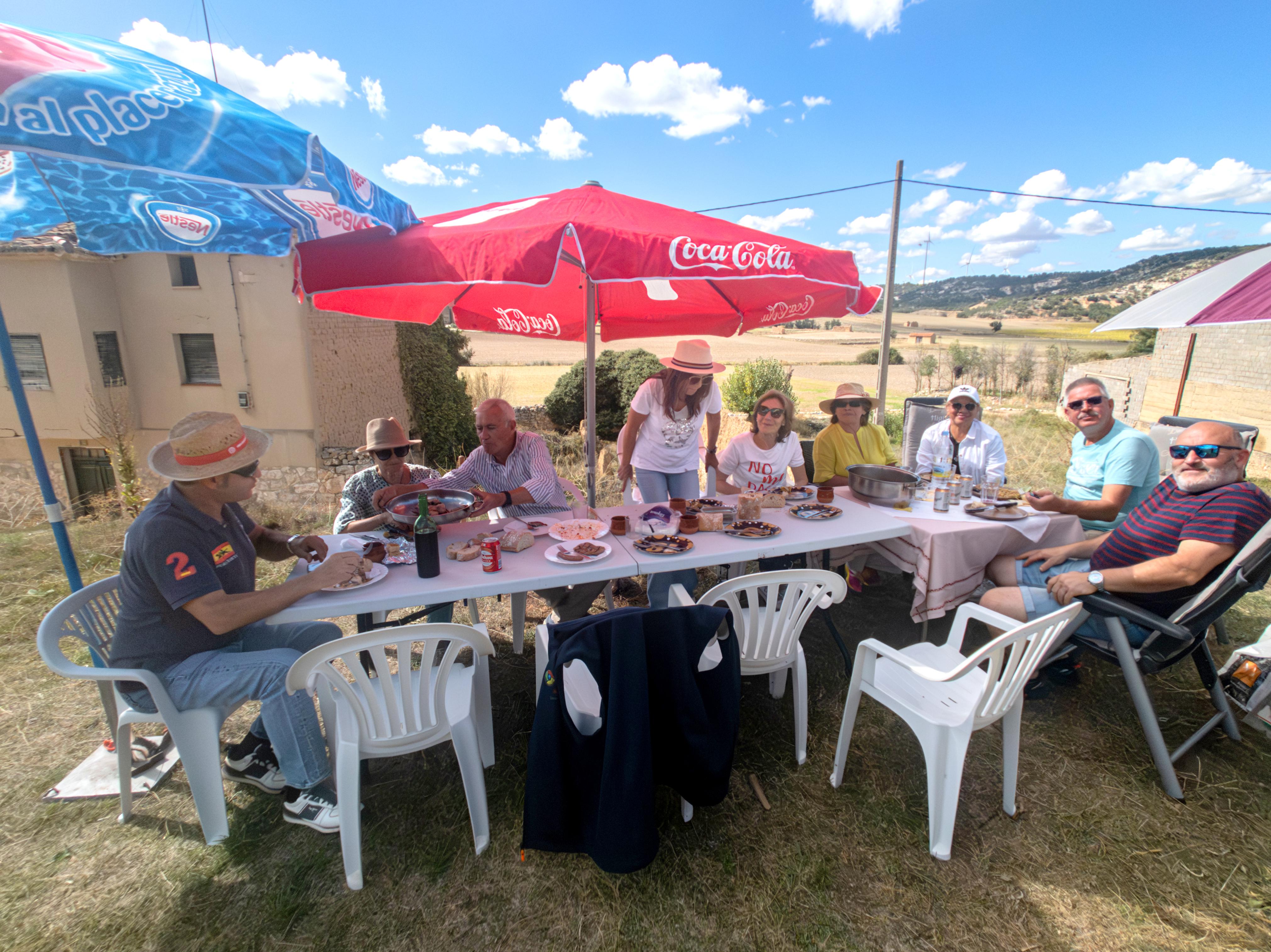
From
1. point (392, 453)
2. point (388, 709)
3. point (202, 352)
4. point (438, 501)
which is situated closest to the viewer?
point (388, 709)

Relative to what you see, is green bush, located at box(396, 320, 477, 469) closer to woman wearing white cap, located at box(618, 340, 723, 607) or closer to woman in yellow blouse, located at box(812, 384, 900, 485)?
woman wearing white cap, located at box(618, 340, 723, 607)

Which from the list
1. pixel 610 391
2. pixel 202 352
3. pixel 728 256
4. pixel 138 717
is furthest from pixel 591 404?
pixel 202 352

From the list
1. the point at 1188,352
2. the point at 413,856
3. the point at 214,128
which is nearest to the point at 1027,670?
the point at 413,856

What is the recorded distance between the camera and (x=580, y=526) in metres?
3.17

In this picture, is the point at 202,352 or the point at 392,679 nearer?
the point at 392,679

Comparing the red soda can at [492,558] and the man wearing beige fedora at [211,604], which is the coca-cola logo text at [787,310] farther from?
the man wearing beige fedora at [211,604]

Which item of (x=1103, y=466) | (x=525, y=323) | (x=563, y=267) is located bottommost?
(x=1103, y=466)

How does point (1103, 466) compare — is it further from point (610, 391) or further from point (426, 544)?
point (610, 391)

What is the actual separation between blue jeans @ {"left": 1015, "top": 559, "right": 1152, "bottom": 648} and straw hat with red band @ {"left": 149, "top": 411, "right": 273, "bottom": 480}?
353cm

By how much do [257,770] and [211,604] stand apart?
92cm

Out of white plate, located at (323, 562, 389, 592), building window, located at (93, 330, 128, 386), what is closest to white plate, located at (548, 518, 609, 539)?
white plate, located at (323, 562, 389, 592)

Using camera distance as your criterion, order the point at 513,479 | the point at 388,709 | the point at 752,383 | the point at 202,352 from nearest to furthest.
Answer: the point at 388,709 → the point at 513,479 → the point at 752,383 → the point at 202,352

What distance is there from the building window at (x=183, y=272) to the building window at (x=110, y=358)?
2.53m

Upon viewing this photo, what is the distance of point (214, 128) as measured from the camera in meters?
1.99
